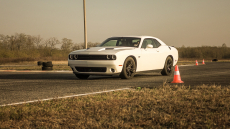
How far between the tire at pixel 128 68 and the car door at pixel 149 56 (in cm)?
58

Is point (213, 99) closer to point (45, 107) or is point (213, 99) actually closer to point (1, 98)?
point (45, 107)

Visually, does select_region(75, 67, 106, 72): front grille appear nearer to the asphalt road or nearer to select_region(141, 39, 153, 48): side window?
the asphalt road

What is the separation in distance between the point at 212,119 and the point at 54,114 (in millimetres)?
2392

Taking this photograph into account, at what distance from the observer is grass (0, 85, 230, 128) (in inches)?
165

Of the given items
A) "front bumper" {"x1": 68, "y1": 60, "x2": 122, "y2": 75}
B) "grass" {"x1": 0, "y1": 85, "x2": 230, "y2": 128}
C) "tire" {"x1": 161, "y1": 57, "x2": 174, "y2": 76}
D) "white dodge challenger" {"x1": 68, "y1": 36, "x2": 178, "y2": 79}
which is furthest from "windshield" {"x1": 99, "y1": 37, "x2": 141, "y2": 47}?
"grass" {"x1": 0, "y1": 85, "x2": 230, "y2": 128}

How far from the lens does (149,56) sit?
11.8 meters

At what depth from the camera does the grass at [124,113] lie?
4.18 meters

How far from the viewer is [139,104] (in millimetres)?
5660

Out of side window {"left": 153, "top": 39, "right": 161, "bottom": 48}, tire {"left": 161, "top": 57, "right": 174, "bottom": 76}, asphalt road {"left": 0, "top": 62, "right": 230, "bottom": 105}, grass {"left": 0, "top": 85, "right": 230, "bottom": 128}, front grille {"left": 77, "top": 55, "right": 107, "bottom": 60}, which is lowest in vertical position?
grass {"left": 0, "top": 85, "right": 230, "bottom": 128}

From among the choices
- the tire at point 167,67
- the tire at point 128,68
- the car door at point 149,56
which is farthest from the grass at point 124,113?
the tire at point 167,67

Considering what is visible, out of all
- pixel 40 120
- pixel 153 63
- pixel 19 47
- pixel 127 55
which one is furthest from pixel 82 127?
pixel 19 47

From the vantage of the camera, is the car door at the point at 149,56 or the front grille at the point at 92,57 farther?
the car door at the point at 149,56

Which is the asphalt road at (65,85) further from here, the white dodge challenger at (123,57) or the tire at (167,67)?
the tire at (167,67)

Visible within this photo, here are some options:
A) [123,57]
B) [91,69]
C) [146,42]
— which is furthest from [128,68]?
[146,42]
